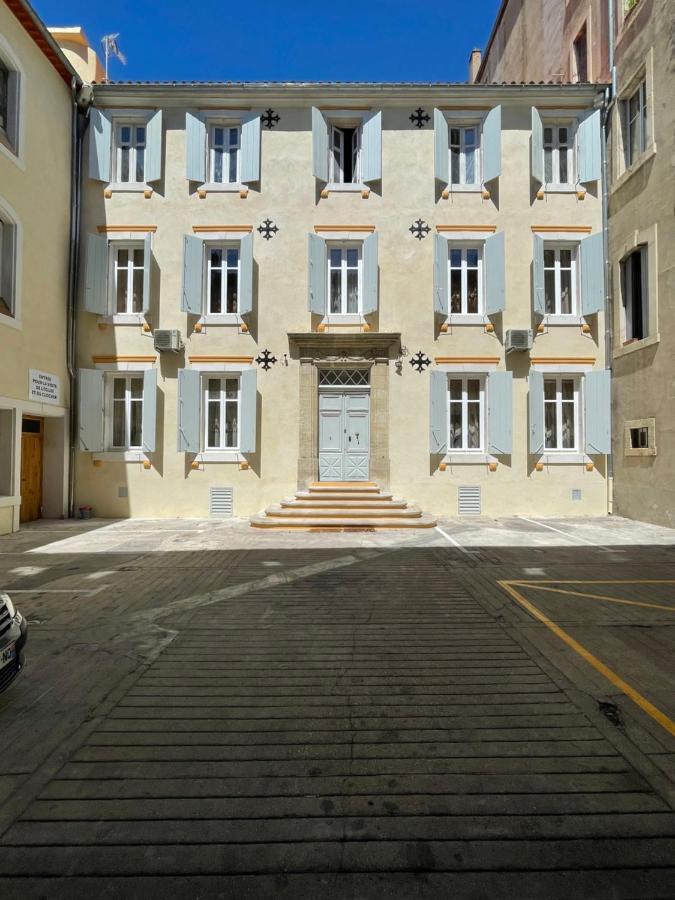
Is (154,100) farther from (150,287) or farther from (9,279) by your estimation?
(9,279)

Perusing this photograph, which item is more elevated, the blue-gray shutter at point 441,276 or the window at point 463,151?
the window at point 463,151

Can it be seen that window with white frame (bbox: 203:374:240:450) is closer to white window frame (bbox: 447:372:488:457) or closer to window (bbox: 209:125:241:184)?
window (bbox: 209:125:241:184)

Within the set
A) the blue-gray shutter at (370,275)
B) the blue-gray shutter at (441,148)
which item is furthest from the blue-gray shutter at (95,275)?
the blue-gray shutter at (441,148)

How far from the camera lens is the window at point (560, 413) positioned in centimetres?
1338

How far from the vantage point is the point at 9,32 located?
10.8 meters

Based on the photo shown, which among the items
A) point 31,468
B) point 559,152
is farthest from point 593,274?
point 31,468

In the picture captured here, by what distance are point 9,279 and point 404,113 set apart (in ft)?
35.5

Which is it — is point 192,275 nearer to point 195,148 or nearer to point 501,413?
point 195,148

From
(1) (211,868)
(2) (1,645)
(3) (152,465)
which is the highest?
(3) (152,465)

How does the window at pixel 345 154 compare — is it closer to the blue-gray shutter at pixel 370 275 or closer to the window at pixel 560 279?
the blue-gray shutter at pixel 370 275

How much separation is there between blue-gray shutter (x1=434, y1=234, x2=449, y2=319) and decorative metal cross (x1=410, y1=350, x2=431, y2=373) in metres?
1.19

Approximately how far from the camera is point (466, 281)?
13.5m

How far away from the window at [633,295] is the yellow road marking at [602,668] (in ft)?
30.9

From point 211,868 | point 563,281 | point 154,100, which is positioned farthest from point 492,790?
point 154,100
